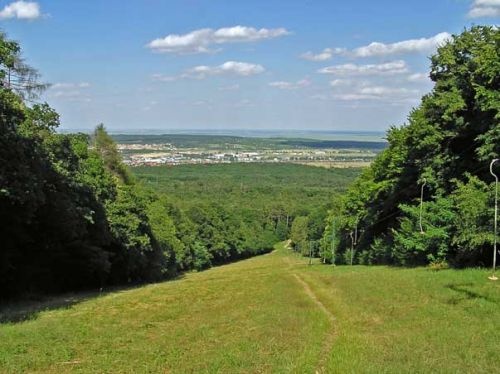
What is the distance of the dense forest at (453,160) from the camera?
31750 mm

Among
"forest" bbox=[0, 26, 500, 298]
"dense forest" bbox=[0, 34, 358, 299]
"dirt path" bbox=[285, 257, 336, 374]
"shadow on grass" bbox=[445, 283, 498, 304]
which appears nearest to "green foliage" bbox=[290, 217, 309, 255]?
"dense forest" bbox=[0, 34, 358, 299]

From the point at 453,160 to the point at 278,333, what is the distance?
28.6m

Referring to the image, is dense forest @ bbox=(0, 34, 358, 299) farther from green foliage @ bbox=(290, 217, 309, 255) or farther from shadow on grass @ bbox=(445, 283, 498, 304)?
green foliage @ bbox=(290, 217, 309, 255)

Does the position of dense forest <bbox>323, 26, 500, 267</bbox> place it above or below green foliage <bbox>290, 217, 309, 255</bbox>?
above

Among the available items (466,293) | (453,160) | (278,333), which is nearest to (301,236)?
(453,160)

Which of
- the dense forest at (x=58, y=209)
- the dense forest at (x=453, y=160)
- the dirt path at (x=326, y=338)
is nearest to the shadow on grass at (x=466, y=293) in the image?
the dirt path at (x=326, y=338)

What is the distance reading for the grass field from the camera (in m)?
12.2

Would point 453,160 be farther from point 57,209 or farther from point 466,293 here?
point 57,209

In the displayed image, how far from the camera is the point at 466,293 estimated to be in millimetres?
20547

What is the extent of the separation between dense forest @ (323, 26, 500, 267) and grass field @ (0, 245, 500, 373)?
6875 mm

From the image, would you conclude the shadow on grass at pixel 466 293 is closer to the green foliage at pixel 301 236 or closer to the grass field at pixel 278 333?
the grass field at pixel 278 333

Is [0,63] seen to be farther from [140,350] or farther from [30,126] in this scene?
[140,350]

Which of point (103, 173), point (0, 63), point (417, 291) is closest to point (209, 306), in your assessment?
point (417, 291)

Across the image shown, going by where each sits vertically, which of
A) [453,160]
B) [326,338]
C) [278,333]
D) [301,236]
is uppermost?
[453,160]
